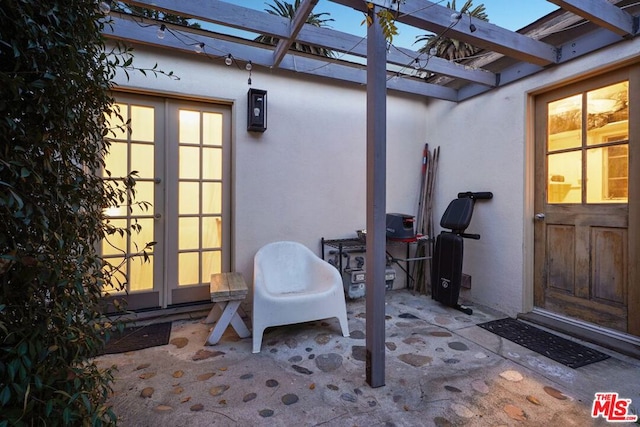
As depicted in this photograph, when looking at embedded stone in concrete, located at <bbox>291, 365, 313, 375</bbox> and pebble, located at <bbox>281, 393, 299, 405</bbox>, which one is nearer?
pebble, located at <bbox>281, 393, 299, 405</bbox>

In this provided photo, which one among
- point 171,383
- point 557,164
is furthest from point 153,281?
point 557,164

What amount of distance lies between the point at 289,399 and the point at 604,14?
3.20 meters

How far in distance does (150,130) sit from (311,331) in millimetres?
2466

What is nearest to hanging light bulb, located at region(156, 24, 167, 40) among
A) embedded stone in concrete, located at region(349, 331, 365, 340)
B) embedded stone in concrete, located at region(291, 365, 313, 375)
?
embedded stone in concrete, located at region(291, 365, 313, 375)

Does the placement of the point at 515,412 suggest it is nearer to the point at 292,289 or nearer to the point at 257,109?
the point at 292,289

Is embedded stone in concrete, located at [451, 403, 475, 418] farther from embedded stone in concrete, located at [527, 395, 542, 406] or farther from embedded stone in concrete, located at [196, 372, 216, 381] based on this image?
embedded stone in concrete, located at [196, 372, 216, 381]

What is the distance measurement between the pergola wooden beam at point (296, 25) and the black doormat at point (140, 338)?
101 inches

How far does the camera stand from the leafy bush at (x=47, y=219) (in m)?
0.74

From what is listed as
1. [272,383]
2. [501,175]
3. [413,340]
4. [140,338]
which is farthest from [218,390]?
[501,175]

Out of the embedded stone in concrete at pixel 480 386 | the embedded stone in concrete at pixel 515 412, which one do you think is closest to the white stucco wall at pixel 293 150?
the embedded stone in concrete at pixel 480 386

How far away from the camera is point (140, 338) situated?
2.52 meters

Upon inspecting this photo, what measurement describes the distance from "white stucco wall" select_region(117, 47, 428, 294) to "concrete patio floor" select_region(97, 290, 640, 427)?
44.5 inches

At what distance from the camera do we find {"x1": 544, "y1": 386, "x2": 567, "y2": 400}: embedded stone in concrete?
5.62ft

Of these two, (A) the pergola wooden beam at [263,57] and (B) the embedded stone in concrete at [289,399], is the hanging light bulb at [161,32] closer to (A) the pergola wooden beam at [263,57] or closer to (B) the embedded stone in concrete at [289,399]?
(A) the pergola wooden beam at [263,57]
